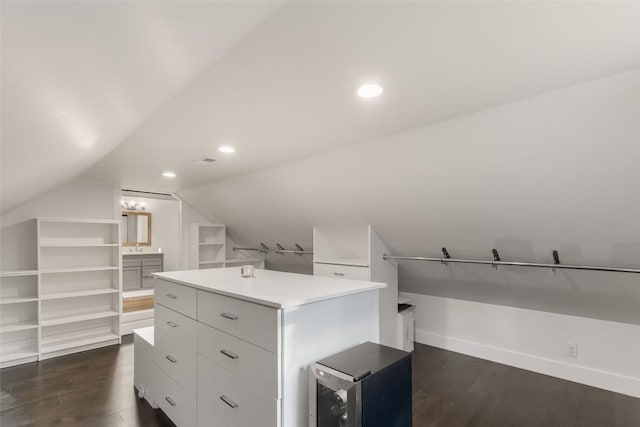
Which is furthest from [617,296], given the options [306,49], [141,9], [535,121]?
[141,9]

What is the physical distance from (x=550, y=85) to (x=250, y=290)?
1.89 m

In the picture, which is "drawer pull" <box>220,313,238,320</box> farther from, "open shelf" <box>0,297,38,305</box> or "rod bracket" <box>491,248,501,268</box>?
"open shelf" <box>0,297,38,305</box>

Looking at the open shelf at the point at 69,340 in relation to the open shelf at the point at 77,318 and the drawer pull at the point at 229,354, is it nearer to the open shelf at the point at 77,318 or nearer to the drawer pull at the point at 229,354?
the open shelf at the point at 77,318

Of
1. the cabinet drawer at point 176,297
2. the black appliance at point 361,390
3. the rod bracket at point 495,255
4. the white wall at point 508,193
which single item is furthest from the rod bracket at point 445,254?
the cabinet drawer at point 176,297

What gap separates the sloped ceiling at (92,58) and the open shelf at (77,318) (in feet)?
9.65

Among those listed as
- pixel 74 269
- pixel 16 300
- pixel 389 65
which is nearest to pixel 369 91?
pixel 389 65

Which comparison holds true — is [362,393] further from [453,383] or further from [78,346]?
[78,346]

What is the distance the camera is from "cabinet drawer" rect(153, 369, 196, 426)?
1962 mm

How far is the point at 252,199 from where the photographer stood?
4223 mm

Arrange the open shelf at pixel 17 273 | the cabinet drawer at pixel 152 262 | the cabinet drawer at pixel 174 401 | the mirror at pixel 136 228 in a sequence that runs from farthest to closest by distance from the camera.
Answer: the mirror at pixel 136 228, the cabinet drawer at pixel 152 262, the open shelf at pixel 17 273, the cabinet drawer at pixel 174 401

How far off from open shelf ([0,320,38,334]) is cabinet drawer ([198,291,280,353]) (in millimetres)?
2991

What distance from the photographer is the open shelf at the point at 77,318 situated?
365 centimetres

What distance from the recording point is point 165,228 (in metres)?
6.86

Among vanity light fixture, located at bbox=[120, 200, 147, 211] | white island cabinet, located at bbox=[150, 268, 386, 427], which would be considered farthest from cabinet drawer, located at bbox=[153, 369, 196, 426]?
vanity light fixture, located at bbox=[120, 200, 147, 211]
